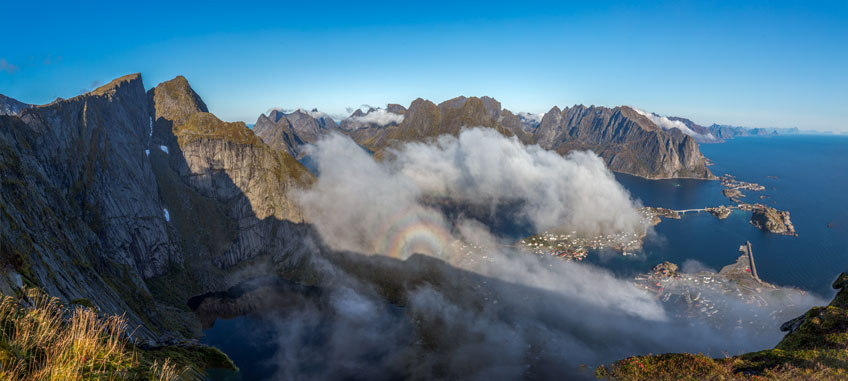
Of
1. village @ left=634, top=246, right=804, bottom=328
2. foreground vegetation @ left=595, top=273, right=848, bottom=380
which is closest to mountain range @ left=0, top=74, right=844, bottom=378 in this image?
foreground vegetation @ left=595, top=273, right=848, bottom=380

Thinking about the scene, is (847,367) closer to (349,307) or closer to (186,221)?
(349,307)

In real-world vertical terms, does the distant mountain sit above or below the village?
above

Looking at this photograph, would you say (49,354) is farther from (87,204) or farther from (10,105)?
(10,105)

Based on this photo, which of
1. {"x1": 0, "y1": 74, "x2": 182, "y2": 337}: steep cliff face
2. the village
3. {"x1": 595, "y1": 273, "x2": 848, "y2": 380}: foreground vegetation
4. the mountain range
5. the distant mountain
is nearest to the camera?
{"x1": 595, "y1": 273, "x2": 848, "y2": 380}: foreground vegetation

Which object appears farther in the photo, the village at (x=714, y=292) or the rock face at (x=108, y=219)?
the village at (x=714, y=292)

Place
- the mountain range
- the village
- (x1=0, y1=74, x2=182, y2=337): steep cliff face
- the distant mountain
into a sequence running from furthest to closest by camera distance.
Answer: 1. the village
2. the distant mountain
3. the mountain range
4. (x1=0, y1=74, x2=182, y2=337): steep cliff face

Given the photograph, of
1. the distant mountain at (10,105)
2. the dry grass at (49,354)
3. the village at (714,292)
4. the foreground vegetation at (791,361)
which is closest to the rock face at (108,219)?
the dry grass at (49,354)

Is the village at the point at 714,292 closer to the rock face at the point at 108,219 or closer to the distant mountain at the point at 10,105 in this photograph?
the rock face at the point at 108,219

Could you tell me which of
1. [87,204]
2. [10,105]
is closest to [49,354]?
[87,204]

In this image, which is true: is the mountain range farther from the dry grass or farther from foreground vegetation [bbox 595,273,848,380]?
foreground vegetation [bbox 595,273,848,380]

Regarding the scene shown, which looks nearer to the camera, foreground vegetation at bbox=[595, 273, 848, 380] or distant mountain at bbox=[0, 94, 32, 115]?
foreground vegetation at bbox=[595, 273, 848, 380]
